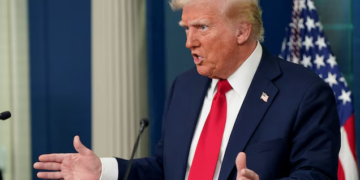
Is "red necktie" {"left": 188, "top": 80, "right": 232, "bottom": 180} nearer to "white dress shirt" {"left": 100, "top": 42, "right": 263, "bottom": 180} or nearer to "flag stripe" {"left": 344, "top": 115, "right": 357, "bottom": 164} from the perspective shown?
"white dress shirt" {"left": 100, "top": 42, "right": 263, "bottom": 180}

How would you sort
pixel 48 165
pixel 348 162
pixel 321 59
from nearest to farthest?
pixel 48 165
pixel 348 162
pixel 321 59

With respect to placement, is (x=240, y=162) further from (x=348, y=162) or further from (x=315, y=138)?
(x=348, y=162)

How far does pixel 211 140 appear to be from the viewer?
230 centimetres

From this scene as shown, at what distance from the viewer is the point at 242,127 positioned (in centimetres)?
221

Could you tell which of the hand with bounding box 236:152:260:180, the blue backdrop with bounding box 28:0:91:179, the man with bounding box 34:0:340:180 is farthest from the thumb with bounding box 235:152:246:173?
the blue backdrop with bounding box 28:0:91:179

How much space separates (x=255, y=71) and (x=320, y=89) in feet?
1.03

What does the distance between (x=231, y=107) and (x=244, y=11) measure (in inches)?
16.4

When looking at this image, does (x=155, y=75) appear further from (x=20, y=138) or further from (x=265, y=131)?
(x=265, y=131)

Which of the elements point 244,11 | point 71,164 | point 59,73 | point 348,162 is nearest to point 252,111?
point 244,11

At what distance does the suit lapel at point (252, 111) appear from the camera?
7.18ft

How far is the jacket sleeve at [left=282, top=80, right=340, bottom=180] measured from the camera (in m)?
2.08

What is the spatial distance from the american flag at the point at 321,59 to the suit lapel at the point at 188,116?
177cm

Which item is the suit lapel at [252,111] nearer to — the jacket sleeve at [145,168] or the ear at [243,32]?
the ear at [243,32]

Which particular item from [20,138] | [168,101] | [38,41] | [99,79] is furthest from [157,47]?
[168,101]
